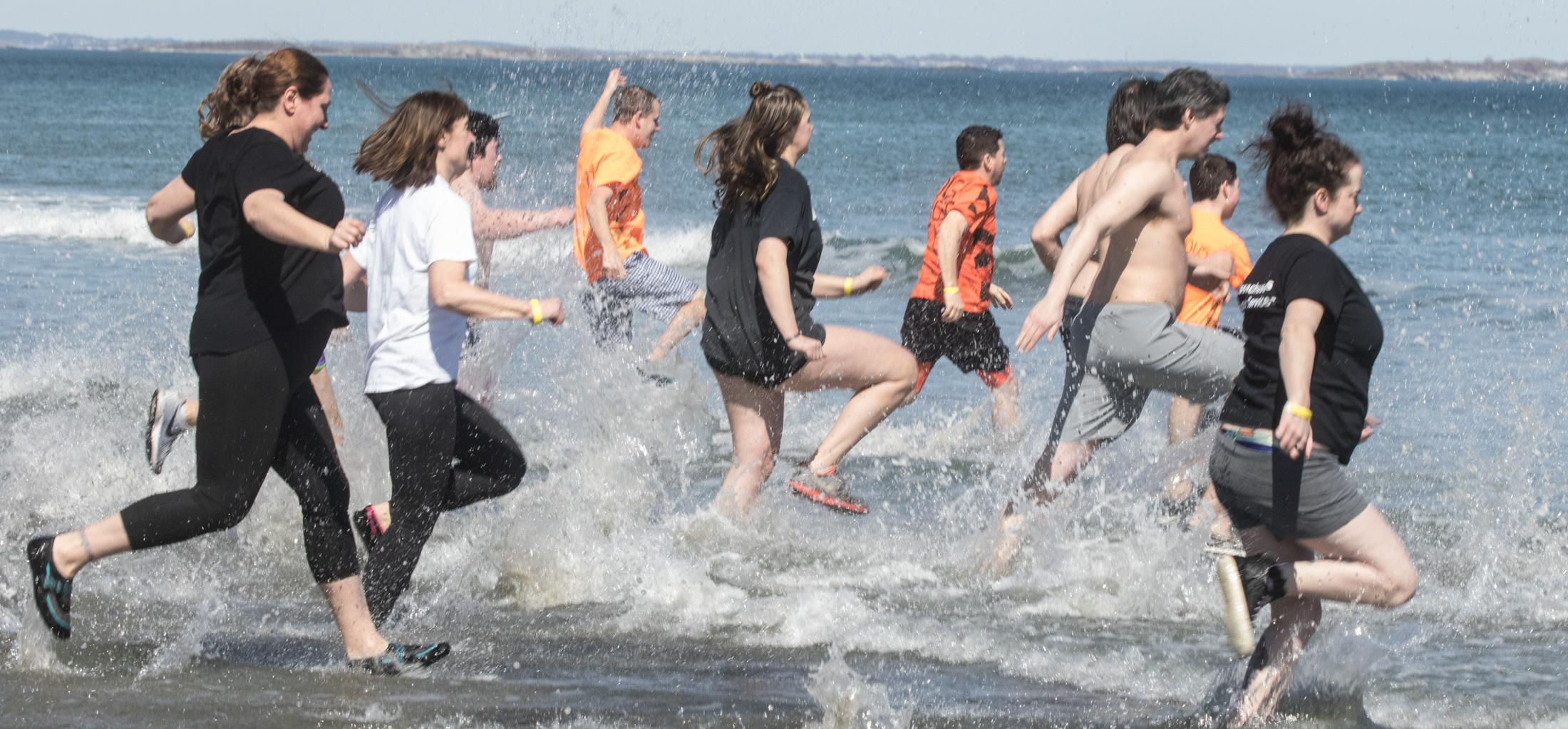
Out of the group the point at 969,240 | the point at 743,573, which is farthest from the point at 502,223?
the point at 969,240

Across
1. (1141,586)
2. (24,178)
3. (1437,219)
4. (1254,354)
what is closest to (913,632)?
(1141,586)

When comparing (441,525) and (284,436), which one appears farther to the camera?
(441,525)

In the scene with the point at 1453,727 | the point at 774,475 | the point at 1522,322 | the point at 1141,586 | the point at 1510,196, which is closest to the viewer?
the point at 1453,727

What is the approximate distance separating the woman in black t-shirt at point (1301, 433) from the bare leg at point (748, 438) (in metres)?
2.10

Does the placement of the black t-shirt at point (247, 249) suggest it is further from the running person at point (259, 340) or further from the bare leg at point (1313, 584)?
the bare leg at point (1313, 584)

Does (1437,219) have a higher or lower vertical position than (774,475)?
lower

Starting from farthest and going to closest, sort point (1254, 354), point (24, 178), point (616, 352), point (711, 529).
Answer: point (24, 178), point (616, 352), point (711, 529), point (1254, 354)

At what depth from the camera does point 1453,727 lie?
3.93 meters

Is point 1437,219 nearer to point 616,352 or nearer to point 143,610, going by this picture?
point 616,352

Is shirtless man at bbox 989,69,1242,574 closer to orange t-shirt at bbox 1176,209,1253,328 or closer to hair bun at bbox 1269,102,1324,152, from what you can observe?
orange t-shirt at bbox 1176,209,1253,328

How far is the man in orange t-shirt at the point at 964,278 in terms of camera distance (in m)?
6.38

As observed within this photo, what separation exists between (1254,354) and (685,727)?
185 cm

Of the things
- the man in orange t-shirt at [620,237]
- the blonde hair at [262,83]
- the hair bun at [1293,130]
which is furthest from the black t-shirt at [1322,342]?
the man in orange t-shirt at [620,237]

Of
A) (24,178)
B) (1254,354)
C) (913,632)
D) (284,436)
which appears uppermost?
(1254,354)
